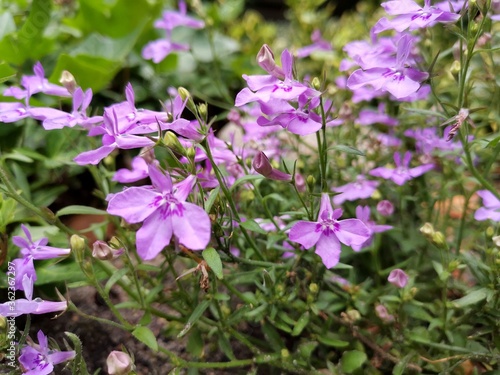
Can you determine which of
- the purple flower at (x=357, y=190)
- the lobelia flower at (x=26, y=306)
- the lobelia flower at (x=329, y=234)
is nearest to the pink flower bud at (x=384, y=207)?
the purple flower at (x=357, y=190)

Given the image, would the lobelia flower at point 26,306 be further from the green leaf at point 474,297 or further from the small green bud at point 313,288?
the green leaf at point 474,297

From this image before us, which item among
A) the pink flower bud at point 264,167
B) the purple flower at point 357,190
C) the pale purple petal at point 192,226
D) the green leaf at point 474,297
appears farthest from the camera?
the purple flower at point 357,190

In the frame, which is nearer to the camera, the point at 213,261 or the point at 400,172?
the point at 213,261

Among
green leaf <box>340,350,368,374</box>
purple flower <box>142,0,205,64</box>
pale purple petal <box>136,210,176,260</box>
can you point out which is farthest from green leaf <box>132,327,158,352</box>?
purple flower <box>142,0,205,64</box>

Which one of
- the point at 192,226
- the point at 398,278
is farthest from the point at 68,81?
the point at 398,278

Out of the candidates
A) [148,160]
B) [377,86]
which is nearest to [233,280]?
[148,160]

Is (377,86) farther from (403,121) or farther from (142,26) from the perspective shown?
(142,26)

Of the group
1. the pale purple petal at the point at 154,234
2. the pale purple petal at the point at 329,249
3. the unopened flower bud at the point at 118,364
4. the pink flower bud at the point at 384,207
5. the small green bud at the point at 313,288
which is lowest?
the small green bud at the point at 313,288

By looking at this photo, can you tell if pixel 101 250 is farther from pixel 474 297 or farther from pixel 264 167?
pixel 474 297
